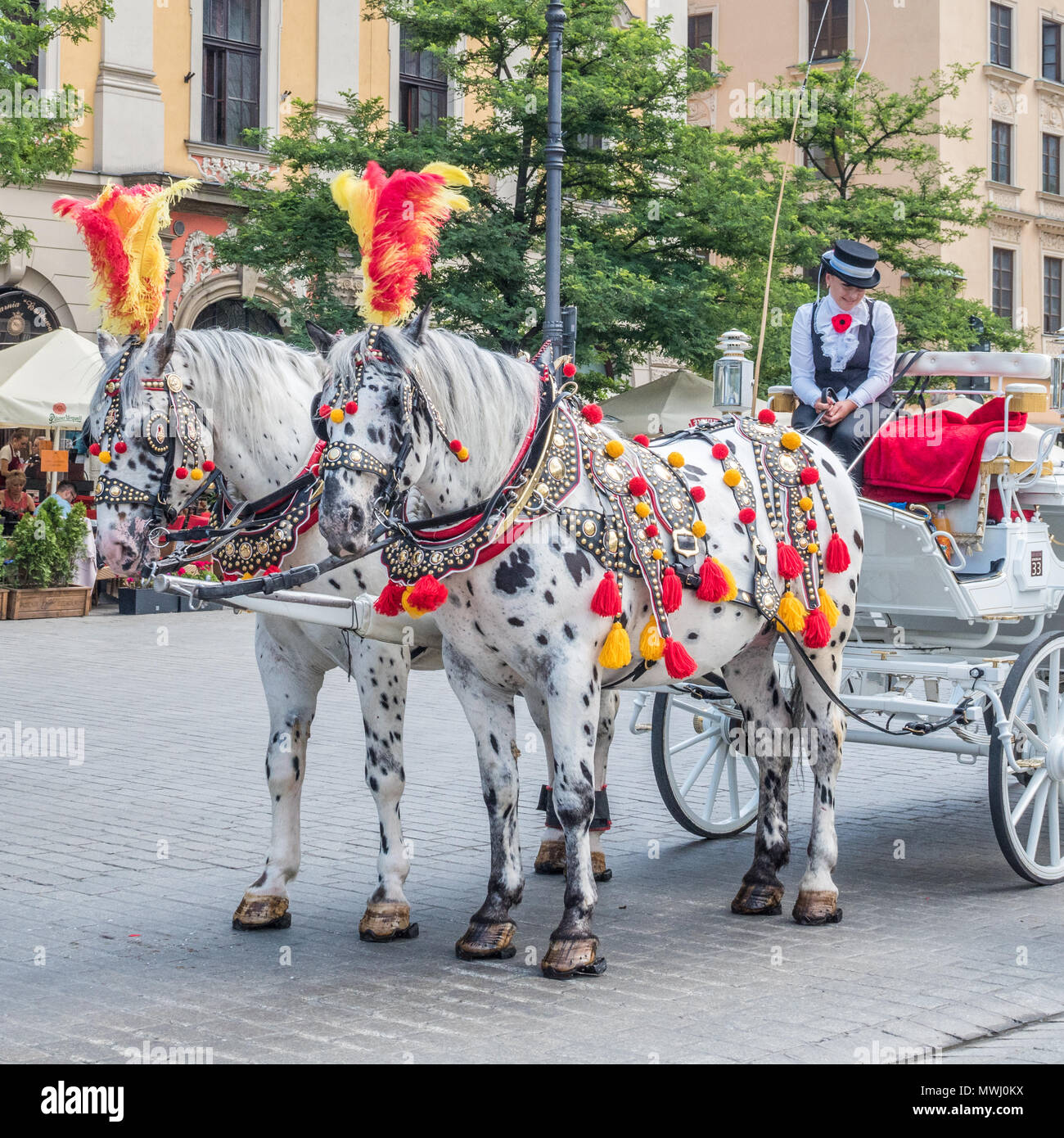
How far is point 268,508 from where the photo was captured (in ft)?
17.7

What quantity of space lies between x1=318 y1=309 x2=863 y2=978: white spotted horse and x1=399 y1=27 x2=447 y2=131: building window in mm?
20808

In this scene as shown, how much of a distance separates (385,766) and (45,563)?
40.9 ft

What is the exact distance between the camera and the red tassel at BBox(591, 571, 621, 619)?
5031mm

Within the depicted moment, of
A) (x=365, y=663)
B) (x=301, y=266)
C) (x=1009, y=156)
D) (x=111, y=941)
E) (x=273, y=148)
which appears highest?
(x=1009, y=156)

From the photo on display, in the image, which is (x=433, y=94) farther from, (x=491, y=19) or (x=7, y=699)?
(x=7, y=699)

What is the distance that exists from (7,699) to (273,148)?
10.7 metres

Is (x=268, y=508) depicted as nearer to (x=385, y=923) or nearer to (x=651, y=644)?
(x=651, y=644)

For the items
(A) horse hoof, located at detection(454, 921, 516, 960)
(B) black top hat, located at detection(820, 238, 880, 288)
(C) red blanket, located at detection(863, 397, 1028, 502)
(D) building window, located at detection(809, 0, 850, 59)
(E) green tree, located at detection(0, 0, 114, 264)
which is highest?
(D) building window, located at detection(809, 0, 850, 59)

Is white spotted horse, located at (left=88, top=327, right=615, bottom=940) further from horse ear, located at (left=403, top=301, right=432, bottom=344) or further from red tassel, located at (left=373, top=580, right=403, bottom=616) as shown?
horse ear, located at (left=403, top=301, right=432, bottom=344)

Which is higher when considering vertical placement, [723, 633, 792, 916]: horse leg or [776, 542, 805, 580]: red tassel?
[776, 542, 805, 580]: red tassel

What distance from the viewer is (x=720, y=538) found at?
5.63 meters

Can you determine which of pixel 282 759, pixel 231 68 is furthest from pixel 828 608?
pixel 231 68

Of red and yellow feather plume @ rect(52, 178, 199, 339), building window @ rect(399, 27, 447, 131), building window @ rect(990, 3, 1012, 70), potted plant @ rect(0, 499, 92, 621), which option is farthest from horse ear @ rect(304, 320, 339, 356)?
building window @ rect(990, 3, 1012, 70)
